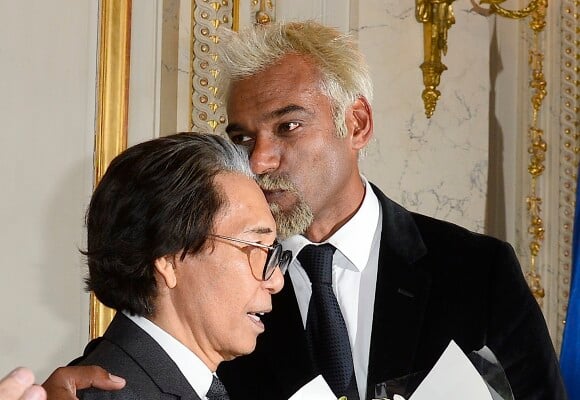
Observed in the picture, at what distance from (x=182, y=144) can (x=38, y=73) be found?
1.77m

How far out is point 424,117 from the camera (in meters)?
4.88

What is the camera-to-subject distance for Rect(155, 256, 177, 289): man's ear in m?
2.22

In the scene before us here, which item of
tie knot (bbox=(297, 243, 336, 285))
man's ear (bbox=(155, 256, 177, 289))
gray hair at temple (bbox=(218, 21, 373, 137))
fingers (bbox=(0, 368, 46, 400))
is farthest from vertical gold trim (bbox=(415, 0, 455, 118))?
fingers (bbox=(0, 368, 46, 400))

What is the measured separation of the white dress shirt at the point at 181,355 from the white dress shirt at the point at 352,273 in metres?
0.90

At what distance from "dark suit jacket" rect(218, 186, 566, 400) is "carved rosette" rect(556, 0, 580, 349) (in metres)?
2.15

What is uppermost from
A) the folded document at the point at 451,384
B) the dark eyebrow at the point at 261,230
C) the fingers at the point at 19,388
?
the dark eyebrow at the point at 261,230

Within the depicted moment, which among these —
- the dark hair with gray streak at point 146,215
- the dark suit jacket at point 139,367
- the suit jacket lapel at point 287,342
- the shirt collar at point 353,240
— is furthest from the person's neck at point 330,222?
the dark suit jacket at point 139,367

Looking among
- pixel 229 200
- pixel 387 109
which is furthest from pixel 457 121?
pixel 229 200

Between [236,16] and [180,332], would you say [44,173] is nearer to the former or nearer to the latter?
[236,16]

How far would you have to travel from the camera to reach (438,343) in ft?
9.91

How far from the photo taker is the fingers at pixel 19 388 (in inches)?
55.7

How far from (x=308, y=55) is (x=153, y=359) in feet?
4.33

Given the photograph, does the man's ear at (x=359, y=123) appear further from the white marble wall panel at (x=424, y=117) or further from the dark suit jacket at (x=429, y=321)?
the white marble wall panel at (x=424, y=117)

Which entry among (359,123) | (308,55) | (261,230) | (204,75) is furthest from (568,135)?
(261,230)
